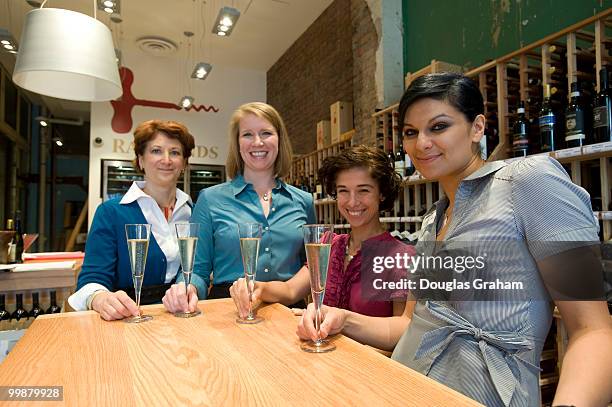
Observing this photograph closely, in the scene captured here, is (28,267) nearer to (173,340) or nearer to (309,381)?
(173,340)

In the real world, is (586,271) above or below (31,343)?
above

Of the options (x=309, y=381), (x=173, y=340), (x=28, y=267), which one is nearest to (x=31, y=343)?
(x=173, y=340)

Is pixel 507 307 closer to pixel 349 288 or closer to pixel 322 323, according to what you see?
pixel 322 323

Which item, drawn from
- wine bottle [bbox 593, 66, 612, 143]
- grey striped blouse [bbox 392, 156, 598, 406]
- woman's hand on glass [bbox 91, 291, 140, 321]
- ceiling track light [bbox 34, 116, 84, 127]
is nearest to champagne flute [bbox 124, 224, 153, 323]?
woman's hand on glass [bbox 91, 291, 140, 321]

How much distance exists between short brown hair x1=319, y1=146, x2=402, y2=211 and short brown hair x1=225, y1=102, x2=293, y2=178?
0.66 ft

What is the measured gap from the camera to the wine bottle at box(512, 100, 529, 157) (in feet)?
8.11

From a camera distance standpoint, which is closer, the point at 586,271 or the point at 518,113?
the point at 586,271

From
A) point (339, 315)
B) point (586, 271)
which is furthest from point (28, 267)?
point (586, 271)

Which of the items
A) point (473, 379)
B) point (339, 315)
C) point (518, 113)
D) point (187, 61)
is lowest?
point (473, 379)

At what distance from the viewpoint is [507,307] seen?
0.86 meters

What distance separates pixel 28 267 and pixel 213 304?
1763 mm

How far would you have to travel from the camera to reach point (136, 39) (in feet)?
21.5

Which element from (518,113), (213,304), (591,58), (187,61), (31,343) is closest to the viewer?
(31,343)

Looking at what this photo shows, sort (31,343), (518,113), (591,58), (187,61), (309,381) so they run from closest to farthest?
1. (309,381)
2. (31,343)
3. (591,58)
4. (518,113)
5. (187,61)
